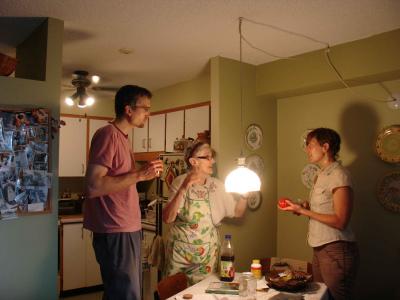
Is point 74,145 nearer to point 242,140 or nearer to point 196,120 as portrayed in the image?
point 196,120

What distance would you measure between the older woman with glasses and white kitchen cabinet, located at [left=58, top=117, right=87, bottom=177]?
2610 millimetres

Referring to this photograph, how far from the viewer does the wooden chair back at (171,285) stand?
2162 mm

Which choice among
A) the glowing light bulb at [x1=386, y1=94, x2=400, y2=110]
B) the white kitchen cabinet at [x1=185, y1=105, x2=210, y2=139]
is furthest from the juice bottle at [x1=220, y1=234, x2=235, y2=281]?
the glowing light bulb at [x1=386, y1=94, x2=400, y2=110]

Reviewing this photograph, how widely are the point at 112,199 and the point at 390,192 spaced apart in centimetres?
219

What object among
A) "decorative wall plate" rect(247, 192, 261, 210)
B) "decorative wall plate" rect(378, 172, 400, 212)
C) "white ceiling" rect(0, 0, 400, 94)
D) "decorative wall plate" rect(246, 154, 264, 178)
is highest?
"white ceiling" rect(0, 0, 400, 94)

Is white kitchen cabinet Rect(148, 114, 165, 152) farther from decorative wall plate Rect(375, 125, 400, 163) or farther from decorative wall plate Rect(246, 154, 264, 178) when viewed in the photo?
decorative wall plate Rect(375, 125, 400, 163)

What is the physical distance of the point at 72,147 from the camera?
486cm

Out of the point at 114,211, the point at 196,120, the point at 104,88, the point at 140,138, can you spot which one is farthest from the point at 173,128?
the point at 114,211

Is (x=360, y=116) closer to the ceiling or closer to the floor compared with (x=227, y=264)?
closer to the ceiling

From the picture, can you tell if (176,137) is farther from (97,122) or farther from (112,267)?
(112,267)

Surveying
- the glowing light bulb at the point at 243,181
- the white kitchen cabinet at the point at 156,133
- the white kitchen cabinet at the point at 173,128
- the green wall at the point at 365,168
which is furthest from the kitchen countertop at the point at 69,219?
the glowing light bulb at the point at 243,181

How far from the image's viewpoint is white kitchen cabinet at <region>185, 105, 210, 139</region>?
369 cm

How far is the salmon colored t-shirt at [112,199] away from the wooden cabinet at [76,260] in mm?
2537

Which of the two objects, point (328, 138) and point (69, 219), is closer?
point (328, 138)
